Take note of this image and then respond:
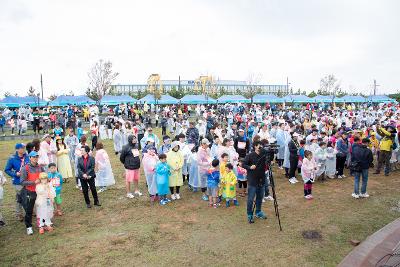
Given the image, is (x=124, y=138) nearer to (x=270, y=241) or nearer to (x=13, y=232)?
(x=13, y=232)

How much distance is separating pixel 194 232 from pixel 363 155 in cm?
467

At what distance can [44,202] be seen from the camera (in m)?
6.69

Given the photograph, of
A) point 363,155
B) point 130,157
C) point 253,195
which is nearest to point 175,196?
point 130,157

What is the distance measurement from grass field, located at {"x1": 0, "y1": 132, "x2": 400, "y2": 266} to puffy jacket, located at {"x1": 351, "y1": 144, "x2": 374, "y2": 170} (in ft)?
3.19

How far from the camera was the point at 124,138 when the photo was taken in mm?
14906

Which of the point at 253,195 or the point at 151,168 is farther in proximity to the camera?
the point at 151,168

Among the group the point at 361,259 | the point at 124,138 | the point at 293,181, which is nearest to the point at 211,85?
the point at 124,138

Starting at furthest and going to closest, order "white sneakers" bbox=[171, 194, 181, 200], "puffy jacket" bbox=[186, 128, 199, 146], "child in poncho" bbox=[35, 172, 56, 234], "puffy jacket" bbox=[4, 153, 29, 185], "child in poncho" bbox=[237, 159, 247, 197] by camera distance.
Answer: "puffy jacket" bbox=[186, 128, 199, 146], "child in poncho" bbox=[237, 159, 247, 197], "white sneakers" bbox=[171, 194, 181, 200], "puffy jacket" bbox=[4, 153, 29, 185], "child in poncho" bbox=[35, 172, 56, 234]

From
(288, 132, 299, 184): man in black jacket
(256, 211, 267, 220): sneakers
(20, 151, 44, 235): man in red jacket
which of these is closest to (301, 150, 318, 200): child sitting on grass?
(288, 132, 299, 184): man in black jacket

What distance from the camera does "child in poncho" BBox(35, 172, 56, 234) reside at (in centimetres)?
667

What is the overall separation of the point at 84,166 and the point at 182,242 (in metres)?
3.25

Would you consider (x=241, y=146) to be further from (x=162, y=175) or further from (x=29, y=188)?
(x=29, y=188)

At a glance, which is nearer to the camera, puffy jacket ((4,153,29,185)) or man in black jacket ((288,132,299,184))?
puffy jacket ((4,153,29,185))

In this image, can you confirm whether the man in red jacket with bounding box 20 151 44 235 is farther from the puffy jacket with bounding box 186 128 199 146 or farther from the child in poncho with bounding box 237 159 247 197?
the puffy jacket with bounding box 186 128 199 146
